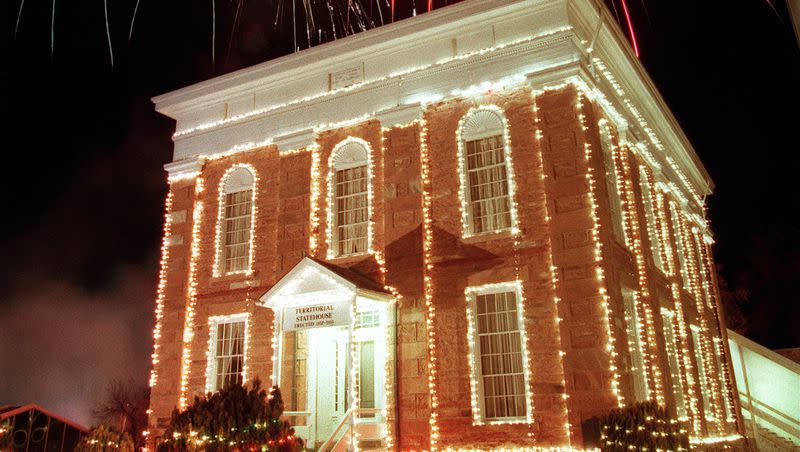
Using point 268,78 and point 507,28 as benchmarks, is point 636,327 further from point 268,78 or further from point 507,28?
point 268,78

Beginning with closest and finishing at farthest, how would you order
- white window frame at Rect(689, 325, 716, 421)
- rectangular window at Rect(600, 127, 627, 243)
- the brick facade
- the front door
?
the brick facade → the front door → rectangular window at Rect(600, 127, 627, 243) → white window frame at Rect(689, 325, 716, 421)

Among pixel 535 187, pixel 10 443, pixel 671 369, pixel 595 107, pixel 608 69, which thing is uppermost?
pixel 608 69

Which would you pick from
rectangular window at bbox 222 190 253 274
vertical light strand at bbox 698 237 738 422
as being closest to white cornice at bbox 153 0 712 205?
rectangular window at bbox 222 190 253 274

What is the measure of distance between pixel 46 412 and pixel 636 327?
13.1 m

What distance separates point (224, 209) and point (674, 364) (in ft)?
40.8

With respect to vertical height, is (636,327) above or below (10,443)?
above

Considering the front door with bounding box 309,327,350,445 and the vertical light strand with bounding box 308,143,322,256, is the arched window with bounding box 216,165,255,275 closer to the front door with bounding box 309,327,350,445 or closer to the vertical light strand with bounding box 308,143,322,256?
the vertical light strand with bounding box 308,143,322,256

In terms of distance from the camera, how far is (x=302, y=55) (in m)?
17.7

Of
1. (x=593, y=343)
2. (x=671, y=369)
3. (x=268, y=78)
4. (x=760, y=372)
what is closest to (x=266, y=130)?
(x=268, y=78)

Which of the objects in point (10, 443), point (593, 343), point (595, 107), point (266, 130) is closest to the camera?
point (10, 443)

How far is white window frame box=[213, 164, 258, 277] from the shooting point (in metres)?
17.8

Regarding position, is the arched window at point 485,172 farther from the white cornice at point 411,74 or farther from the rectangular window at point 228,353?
the rectangular window at point 228,353

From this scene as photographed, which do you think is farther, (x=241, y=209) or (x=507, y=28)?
(x=241, y=209)

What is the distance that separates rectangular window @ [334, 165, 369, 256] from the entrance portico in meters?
1.50
